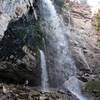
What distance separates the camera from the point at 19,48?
43.2 feet

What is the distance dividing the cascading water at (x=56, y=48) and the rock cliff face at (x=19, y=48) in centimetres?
133

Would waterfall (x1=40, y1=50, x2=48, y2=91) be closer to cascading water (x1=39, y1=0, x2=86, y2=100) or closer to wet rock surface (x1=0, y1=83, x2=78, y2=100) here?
cascading water (x1=39, y1=0, x2=86, y2=100)

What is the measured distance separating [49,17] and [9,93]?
662cm

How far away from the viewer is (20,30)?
1331cm

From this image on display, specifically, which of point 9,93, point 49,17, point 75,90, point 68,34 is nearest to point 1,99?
point 9,93

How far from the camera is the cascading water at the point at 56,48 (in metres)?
14.6

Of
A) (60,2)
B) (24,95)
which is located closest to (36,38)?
(24,95)

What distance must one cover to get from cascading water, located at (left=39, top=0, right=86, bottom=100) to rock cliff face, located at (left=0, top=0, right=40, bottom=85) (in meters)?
1.33

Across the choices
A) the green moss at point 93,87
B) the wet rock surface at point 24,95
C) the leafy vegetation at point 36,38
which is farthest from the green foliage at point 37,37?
the green moss at point 93,87

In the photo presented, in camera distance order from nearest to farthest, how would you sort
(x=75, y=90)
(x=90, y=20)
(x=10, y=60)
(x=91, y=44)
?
(x=10, y=60) < (x=75, y=90) < (x=91, y=44) < (x=90, y=20)

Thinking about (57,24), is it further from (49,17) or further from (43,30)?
(43,30)

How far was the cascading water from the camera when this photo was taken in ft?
47.8

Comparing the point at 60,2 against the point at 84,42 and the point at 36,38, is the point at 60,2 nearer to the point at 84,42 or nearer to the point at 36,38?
the point at 84,42

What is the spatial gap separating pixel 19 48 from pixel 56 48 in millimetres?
3070
